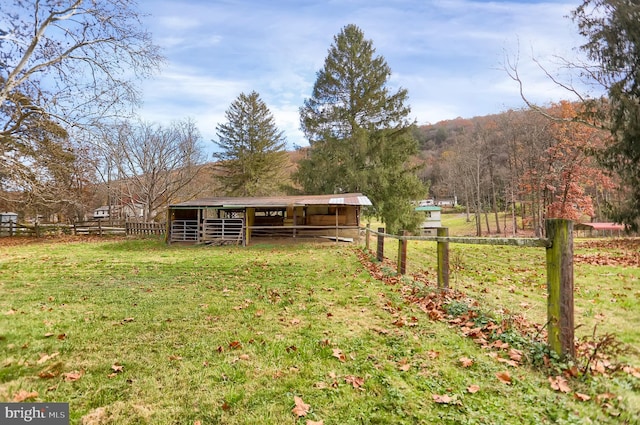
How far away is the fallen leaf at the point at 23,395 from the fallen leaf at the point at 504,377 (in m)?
3.86

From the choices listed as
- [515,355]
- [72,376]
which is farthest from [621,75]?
[72,376]

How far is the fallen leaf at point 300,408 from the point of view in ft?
7.50

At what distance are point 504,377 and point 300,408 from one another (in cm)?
174

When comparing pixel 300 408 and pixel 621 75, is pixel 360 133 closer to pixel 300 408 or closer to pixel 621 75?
pixel 621 75

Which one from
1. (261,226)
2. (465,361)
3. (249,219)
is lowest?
(465,361)

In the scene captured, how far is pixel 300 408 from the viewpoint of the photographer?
92.3 inches

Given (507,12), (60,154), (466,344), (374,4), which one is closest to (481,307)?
(466,344)

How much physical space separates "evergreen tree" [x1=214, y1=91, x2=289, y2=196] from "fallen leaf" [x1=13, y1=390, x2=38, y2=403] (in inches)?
1149

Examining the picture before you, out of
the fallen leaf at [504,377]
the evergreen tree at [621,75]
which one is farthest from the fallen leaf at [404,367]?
the evergreen tree at [621,75]

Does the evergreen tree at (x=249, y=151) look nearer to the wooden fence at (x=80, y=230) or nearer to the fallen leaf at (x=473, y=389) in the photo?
the wooden fence at (x=80, y=230)

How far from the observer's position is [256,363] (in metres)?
3.13

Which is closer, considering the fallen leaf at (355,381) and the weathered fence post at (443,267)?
the fallen leaf at (355,381)

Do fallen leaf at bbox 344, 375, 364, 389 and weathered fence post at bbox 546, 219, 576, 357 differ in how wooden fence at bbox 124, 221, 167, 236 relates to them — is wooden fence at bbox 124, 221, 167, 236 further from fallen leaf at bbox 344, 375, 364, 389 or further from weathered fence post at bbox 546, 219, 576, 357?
weathered fence post at bbox 546, 219, 576, 357

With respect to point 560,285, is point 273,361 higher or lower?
lower
